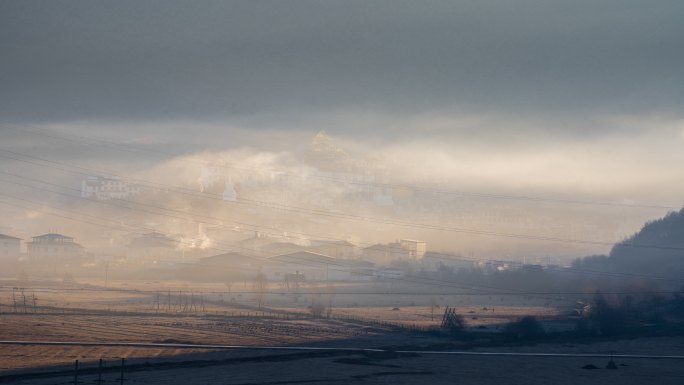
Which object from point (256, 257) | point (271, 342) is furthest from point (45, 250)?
point (271, 342)

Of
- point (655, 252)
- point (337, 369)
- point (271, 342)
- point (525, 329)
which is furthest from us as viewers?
point (655, 252)

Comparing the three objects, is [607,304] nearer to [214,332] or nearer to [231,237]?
[214,332]

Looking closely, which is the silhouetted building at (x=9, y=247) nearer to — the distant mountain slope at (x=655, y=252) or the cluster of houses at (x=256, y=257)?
the cluster of houses at (x=256, y=257)

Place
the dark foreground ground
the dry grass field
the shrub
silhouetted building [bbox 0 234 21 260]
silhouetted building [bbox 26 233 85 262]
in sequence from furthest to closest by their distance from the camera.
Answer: silhouetted building [bbox 0 234 21 260]
silhouetted building [bbox 26 233 85 262]
the shrub
the dry grass field
the dark foreground ground

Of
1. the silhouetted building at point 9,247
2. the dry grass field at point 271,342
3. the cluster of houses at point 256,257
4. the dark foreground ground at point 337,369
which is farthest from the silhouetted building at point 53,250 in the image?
the dark foreground ground at point 337,369

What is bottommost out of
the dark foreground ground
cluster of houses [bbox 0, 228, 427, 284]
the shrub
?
the dark foreground ground

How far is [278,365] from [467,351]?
40.6 ft

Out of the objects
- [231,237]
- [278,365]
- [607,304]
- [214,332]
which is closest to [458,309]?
[607,304]

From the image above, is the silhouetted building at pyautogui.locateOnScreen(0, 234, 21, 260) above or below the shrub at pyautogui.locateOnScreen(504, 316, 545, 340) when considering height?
above

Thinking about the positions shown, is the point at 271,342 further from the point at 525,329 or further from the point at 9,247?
the point at 9,247

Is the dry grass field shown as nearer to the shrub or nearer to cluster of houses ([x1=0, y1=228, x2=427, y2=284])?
the shrub

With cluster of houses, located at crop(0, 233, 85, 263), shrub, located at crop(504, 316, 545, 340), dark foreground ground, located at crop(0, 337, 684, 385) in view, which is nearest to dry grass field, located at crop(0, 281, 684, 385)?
dark foreground ground, located at crop(0, 337, 684, 385)

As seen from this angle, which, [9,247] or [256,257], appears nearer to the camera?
[256,257]

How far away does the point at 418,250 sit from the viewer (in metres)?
97.9
